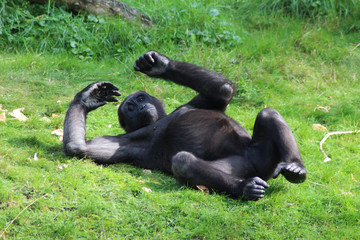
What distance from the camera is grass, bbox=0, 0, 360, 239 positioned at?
3.73 meters

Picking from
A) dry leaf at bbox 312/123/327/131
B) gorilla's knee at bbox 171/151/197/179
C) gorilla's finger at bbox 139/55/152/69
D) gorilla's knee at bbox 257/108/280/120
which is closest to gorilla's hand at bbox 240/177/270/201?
gorilla's knee at bbox 171/151/197/179


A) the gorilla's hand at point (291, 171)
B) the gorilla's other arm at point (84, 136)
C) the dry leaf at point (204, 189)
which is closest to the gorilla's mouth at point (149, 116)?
the gorilla's other arm at point (84, 136)

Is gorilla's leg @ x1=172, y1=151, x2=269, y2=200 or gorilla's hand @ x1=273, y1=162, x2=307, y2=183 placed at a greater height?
gorilla's hand @ x1=273, y1=162, x2=307, y2=183

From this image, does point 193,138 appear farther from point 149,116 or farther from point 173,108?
point 173,108

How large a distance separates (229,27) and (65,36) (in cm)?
299

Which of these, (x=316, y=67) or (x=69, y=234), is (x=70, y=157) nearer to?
(x=69, y=234)

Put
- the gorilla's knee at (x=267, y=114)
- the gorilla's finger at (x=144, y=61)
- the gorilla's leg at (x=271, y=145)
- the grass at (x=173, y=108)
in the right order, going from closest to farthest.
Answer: the grass at (x=173, y=108), the gorilla's leg at (x=271, y=145), the gorilla's knee at (x=267, y=114), the gorilla's finger at (x=144, y=61)

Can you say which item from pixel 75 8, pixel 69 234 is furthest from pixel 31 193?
pixel 75 8

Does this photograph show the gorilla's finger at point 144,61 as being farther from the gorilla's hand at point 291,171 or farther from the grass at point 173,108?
the gorilla's hand at point 291,171

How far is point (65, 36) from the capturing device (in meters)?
8.12

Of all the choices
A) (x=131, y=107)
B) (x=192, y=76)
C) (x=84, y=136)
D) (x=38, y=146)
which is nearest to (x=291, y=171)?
(x=192, y=76)

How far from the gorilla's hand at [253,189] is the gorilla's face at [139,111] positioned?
1533 millimetres

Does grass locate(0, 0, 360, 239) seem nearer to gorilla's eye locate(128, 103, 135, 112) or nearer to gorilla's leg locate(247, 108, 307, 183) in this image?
gorilla's leg locate(247, 108, 307, 183)

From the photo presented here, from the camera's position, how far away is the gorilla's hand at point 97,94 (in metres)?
5.18
